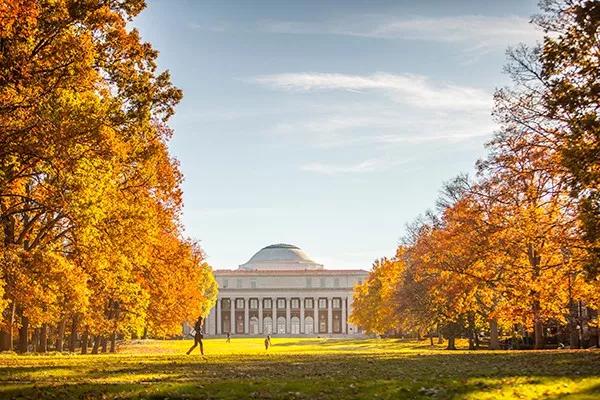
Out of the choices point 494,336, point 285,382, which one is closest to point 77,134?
point 285,382

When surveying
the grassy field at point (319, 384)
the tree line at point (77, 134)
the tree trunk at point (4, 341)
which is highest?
the tree line at point (77, 134)

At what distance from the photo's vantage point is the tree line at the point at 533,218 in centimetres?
2178

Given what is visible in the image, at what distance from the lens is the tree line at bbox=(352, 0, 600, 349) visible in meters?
21.8

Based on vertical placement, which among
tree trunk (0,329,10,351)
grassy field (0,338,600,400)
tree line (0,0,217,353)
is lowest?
grassy field (0,338,600,400)

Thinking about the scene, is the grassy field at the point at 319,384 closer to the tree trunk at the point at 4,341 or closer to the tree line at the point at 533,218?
the tree line at the point at 533,218

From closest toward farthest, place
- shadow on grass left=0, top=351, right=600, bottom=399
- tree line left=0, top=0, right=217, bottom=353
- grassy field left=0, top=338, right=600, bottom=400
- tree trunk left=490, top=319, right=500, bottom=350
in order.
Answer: grassy field left=0, top=338, right=600, bottom=400
shadow on grass left=0, top=351, right=600, bottom=399
tree line left=0, top=0, right=217, bottom=353
tree trunk left=490, top=319, right=500, bottom=350

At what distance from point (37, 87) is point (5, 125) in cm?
145

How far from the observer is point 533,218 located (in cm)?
3603

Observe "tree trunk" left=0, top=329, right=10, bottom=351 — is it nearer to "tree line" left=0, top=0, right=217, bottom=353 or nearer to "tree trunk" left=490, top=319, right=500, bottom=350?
"tree line" left=0, top=0, right=217, bottom=353

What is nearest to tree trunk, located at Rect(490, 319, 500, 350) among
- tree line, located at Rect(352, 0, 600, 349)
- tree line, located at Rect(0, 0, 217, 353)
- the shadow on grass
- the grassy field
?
tree line, located at Rect(352, 0, 600, 349)

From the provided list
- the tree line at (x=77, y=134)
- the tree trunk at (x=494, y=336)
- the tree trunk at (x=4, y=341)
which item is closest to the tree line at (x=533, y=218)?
the tree trunk at (x=494, y=336)

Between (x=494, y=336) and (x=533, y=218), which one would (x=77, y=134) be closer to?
(x=533, y=218)

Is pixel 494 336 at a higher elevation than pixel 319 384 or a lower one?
higher

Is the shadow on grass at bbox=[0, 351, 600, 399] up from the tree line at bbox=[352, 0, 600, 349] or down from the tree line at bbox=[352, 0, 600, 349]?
down
